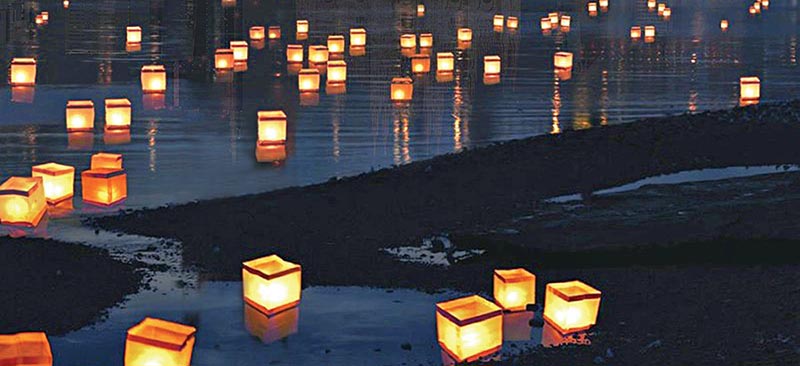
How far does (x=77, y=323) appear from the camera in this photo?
32.2 ft

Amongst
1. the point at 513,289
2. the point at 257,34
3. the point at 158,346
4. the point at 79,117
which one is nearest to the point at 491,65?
the point at 257,34

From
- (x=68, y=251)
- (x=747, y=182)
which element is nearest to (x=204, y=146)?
(x=68, y=251)

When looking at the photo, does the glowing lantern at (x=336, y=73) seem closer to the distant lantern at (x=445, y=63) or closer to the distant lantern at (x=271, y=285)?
the distant lantern at (x=445, y=63)

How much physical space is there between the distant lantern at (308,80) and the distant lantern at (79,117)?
19.7 ft

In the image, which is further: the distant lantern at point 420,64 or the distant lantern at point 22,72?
the distant lantern at point 420,64

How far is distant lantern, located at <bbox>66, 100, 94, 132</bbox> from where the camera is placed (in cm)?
1936

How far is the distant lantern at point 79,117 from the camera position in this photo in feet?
63.5

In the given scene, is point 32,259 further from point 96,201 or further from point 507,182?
point 507,182

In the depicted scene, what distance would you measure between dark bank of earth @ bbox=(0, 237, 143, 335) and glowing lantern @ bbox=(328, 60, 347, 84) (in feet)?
47.5

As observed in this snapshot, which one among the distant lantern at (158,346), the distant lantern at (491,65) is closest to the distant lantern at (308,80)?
the distant lantern at (491,65)

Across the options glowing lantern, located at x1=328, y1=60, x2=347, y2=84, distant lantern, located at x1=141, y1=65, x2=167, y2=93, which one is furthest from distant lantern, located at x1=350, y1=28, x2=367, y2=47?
distant lantern, located at x1=141, y1=65, x2=167, y2=93

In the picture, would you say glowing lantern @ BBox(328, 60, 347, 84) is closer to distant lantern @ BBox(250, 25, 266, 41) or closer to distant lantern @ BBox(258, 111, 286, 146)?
distant lantern @ BBox(258, 111, 286, 146)

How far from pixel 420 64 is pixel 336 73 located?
3536 mm

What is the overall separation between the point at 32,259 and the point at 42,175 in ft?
9.36
